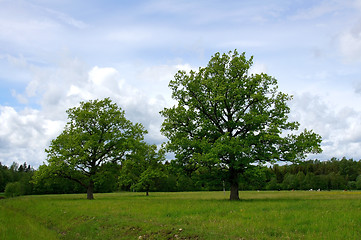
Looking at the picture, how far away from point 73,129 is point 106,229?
33041mm

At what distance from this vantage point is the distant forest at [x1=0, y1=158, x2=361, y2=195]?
33.0 m

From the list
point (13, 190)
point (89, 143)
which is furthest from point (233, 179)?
point (13, 190)

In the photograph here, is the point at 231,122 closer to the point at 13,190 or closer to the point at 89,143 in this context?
the point at 89,143

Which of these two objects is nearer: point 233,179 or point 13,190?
point 233,179

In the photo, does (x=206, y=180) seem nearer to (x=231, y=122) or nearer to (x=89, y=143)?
(x=231, y=122)

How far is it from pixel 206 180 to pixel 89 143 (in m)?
19.8

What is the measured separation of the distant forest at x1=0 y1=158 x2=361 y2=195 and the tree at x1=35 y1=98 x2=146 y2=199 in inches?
109

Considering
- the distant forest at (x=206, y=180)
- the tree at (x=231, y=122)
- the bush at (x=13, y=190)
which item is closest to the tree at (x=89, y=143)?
the distant forest at (x=206, y=180)

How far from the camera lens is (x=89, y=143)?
4250 centimetres

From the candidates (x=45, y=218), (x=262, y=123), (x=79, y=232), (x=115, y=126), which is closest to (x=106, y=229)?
(x=79, y=232)

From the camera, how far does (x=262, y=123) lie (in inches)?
1254

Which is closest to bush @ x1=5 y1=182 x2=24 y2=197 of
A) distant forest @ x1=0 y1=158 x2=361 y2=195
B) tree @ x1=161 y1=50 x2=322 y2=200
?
distant forest @ x1=0 y1=158 x2=361 y2=195

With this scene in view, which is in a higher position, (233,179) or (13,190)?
(233,179)

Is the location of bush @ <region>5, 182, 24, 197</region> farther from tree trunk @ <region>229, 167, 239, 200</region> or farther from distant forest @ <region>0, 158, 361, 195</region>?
tree trunk @ <region>229, 167, 239, 200</region>
